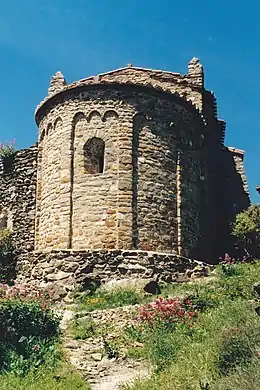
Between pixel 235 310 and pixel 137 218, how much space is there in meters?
6.99

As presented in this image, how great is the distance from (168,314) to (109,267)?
4.67 meters

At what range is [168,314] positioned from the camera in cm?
1541

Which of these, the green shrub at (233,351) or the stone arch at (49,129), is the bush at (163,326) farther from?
the stone arch at (49,129)

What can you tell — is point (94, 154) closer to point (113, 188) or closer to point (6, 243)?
point (113, 188)

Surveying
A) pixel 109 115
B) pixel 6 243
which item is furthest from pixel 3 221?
pixel 109 115

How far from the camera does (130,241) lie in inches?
803

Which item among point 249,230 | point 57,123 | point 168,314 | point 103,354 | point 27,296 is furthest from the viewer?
point 57,123

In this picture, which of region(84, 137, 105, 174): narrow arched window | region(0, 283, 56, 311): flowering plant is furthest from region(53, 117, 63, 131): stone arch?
region(0, 283, 56, 311): flowering plant

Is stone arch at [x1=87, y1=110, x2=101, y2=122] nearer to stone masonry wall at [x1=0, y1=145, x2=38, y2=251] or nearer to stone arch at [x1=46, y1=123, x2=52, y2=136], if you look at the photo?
stone arch at [x1=46, y1=123, x2=52, y2=136]

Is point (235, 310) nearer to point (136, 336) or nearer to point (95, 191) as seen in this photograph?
point (136, 336)

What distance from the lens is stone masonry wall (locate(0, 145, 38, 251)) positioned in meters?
23.1

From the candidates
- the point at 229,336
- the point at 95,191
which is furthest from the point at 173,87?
the point at 229,336

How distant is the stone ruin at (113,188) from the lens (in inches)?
803

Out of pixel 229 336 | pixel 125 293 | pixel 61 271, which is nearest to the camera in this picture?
pixel 229 336
